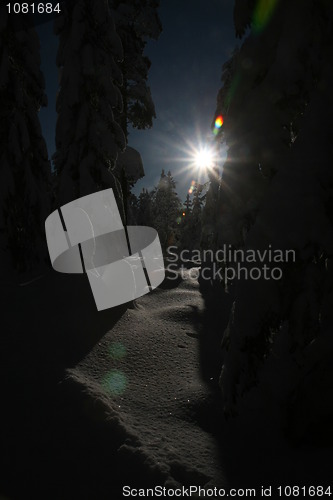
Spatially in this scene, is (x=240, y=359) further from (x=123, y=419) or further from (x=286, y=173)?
(x=286, y=173)

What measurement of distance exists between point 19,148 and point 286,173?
10.9 meters

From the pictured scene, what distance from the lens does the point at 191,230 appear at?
136 feet

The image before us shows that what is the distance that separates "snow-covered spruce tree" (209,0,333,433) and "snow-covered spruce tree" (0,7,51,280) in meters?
9.53

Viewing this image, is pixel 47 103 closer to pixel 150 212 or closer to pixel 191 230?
pixel 150 212

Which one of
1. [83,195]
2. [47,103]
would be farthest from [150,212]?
[83,195]

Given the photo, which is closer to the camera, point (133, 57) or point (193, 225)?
point (133, 57)

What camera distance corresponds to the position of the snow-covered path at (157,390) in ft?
10.5

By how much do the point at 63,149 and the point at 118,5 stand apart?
6.67 m

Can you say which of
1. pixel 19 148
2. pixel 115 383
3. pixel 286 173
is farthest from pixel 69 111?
pixel 286 173

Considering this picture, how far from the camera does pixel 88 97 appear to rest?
31.7ft

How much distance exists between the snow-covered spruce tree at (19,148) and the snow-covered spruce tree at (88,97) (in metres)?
2.12

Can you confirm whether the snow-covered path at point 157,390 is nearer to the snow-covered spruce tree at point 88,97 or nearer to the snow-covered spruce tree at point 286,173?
the snow-covered spruce tree at point 286,173

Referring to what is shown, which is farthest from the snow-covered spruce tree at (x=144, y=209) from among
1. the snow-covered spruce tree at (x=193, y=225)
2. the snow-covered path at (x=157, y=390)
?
the snow-covered path at (x=157, y=390)

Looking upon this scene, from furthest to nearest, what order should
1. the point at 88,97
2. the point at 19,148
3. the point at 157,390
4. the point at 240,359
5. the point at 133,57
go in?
1. the point at 133,57
2. the point at 19,148
3. the point at 88,97
4. the point at 157,390
5. the point at 240,359
